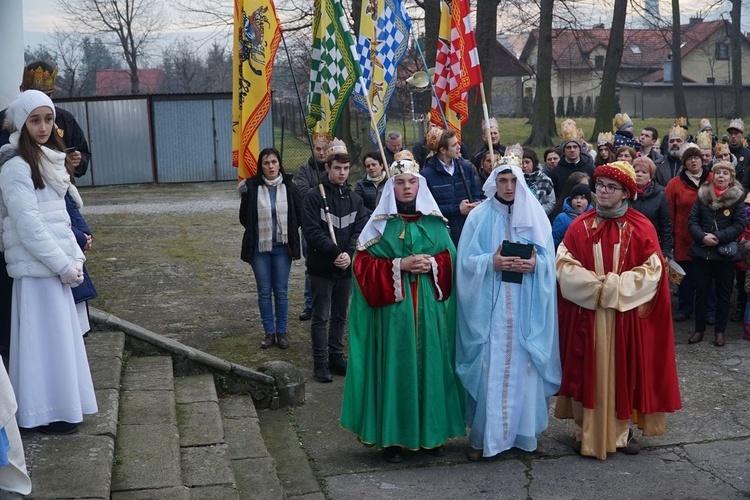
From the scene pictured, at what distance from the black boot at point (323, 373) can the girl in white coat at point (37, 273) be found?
9.32 ft

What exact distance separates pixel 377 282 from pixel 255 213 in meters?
2.68

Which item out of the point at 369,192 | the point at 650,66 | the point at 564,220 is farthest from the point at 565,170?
the point at 650,66

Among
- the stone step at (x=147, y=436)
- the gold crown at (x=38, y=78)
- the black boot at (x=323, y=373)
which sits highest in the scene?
the gold crown at (x=38, y=78)

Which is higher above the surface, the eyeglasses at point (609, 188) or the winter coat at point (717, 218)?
the eyeglasses at point (609, 188)

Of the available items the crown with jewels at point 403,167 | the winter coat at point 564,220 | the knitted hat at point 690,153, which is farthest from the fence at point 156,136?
the crown with jewels at point 403,167

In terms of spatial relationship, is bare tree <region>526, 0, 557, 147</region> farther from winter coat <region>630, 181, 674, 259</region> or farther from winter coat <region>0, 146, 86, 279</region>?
winter coat <region>0, 146, 86, 279</region>

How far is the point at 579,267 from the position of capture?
20.6ft

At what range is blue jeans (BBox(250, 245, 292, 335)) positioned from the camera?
28.3 ft

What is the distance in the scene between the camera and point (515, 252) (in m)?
6.12

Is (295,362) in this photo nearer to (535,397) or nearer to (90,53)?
(535,397)

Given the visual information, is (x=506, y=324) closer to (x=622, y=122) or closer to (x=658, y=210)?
(x=658, y=210)

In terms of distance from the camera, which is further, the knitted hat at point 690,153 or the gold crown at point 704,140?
the gold crown at point 704,140

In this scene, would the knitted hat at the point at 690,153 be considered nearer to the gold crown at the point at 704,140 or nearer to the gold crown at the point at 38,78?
the gold crown at the point at 704,140

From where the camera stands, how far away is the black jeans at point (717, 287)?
9.21m
